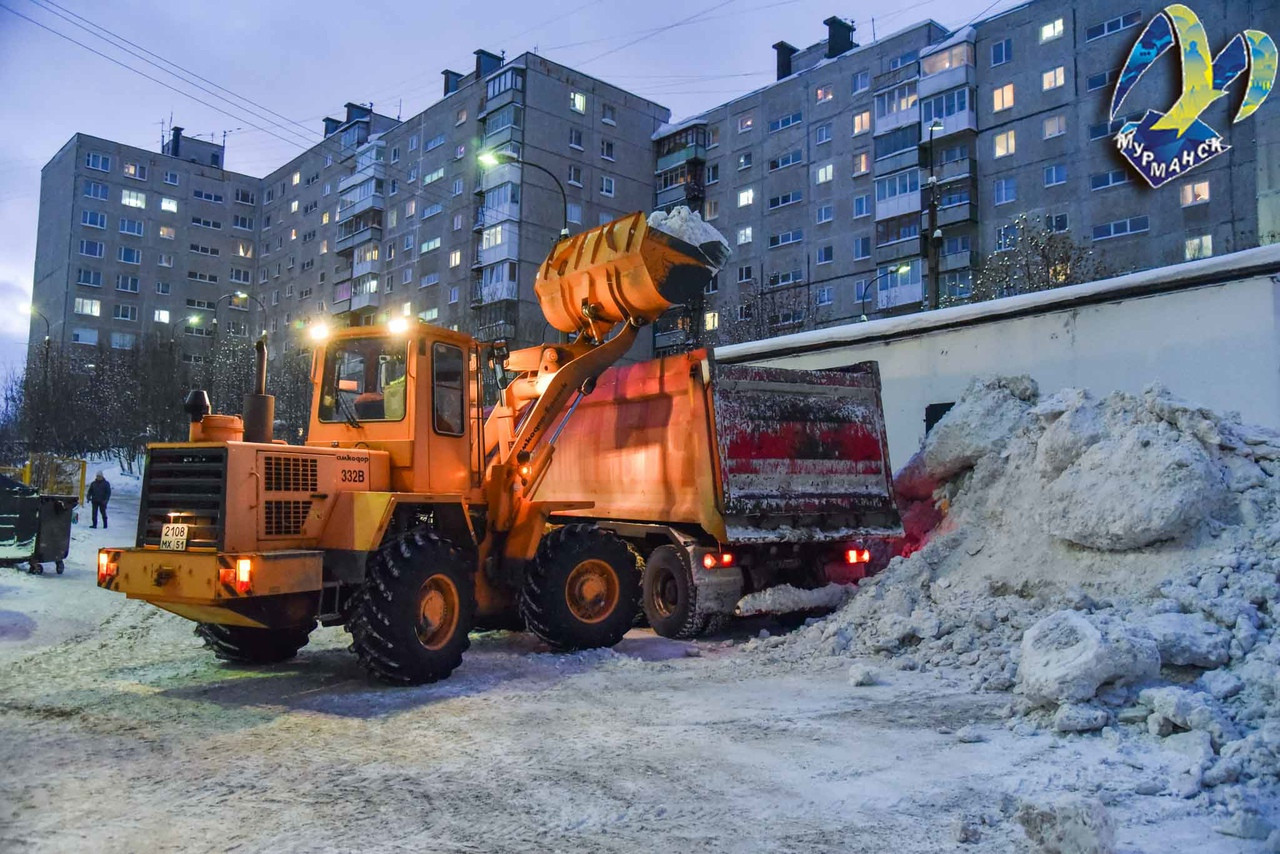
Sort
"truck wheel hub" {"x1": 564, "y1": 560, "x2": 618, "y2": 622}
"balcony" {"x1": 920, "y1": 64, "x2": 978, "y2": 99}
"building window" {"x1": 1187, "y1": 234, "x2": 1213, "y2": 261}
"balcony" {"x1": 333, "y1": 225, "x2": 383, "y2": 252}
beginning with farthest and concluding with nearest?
"balcony" {"x1": 333, "y1": 225, "x2": 383, "y2": 252} → "balcony" {"x1": 920, "y1": 64, "x2": 978, "y2": 99} → "building window" {"x1": 1187, "y1": 234, "x2": 1213, "y2": 261} → "truck wheel hub" {"x1": 564, "y1": 560, "x2": 618, "y2": 622}

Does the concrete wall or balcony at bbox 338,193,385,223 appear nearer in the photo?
the concrete wall

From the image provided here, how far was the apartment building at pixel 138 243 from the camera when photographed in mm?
69688

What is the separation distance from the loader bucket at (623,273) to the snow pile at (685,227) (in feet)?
0.19

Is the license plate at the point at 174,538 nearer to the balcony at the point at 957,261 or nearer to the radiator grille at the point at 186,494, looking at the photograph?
the radiator grille at the point at 186,494

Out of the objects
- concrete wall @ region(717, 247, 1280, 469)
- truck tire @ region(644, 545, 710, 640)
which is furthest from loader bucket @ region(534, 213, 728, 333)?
concrete wall @ region(717, 247, 1280, 469)

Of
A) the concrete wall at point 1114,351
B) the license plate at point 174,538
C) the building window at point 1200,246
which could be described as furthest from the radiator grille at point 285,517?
the building window at point 1200,246

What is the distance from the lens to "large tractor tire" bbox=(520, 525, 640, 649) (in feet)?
27.4

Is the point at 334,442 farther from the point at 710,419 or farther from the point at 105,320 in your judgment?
the point at 105,320

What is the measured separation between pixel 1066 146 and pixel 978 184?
3929mm

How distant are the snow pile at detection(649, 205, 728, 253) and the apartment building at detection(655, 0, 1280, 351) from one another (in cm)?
2098

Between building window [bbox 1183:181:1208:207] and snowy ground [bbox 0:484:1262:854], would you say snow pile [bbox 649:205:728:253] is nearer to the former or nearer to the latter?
snowy ground [bbox 0:484:1262:854]

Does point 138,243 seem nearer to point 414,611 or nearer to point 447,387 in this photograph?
point 447,387

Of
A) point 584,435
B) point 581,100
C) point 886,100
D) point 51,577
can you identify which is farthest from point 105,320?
point 584,435

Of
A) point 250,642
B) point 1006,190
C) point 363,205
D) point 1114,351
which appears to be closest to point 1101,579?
point 1114,351
